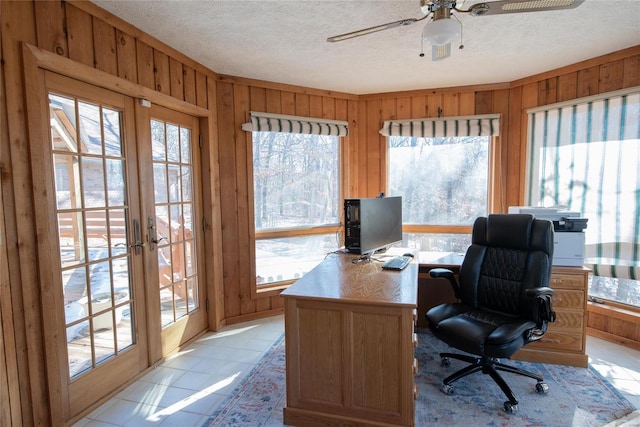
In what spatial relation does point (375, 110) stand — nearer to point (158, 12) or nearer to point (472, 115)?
point (472, 115)

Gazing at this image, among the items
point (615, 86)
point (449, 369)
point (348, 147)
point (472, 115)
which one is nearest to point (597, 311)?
point (449, 369)

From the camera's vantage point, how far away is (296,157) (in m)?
3.76

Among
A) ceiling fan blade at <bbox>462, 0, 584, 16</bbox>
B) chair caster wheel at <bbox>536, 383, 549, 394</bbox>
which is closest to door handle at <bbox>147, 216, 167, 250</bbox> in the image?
ceiling fan blade at <bbox>462, 0, 584, 16</bbox>

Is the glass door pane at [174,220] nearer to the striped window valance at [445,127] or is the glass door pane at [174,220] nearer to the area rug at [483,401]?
the area rug at [483,401]

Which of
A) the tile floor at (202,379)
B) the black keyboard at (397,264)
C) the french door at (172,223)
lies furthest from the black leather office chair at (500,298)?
the french door at (172,223)

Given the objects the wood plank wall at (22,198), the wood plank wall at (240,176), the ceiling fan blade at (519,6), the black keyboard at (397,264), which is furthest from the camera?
the wood plank wall at (240,176)

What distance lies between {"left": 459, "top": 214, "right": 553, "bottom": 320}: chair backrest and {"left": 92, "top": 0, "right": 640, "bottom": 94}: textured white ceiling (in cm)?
132

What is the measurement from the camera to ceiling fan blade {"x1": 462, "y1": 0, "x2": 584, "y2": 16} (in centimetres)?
151

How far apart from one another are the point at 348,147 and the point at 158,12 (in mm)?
2344

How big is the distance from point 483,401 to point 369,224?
140 cm

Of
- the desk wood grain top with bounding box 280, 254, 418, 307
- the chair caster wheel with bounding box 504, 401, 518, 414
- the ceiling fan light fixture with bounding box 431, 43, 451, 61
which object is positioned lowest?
the chair caster wheel with bounding box 504, 401, 518, 414

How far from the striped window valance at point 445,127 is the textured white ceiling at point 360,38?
0.40 m

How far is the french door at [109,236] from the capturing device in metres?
1.93

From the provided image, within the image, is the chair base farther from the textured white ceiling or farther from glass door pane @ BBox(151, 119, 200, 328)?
the textured white ceiling
